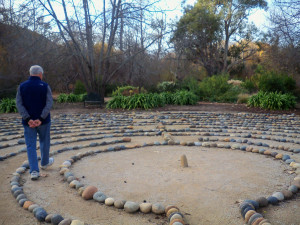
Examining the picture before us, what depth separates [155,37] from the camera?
47.0ft

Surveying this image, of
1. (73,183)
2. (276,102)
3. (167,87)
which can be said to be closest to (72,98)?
(167,87)

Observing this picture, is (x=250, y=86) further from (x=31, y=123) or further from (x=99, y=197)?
(x=99, y=197)

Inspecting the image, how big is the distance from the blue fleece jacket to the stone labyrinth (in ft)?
2.76

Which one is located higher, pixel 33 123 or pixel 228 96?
pixel 228 96

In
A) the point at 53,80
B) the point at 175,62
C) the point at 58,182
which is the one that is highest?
the point at 175,62

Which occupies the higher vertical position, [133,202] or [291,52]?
[291,52]

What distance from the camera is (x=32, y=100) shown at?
375 cm

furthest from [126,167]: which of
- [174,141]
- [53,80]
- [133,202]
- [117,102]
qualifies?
[53,80]

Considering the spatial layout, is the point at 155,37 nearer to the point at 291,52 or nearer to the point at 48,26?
the point at 48,26

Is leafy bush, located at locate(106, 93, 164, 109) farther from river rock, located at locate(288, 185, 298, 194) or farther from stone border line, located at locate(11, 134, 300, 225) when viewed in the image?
river rock, located at locate(288, 185, 298, 194)

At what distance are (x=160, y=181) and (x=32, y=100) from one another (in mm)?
1980

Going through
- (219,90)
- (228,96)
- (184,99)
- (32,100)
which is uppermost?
(219,90)

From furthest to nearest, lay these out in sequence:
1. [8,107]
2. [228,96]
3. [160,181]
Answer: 1. [228,96]
2. [8,107]
3. [160,181]

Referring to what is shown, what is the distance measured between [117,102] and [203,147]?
26.4 feet
